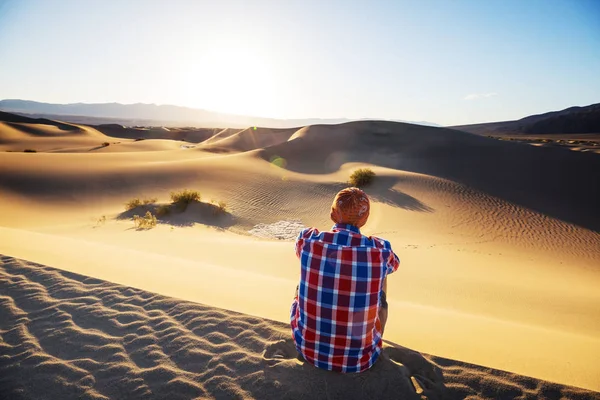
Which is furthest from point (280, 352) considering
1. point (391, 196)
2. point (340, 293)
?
point (391, 196)

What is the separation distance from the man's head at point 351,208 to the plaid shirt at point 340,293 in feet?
0.17

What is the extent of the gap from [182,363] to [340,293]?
156cm

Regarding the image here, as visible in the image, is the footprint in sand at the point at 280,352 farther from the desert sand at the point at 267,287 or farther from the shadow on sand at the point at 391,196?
the shadow on sand at the point at 391,196

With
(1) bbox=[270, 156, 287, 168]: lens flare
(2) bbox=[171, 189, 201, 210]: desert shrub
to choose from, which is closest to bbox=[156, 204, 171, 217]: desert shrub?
Answer: (2) bbox=[171, 189, 201, 210]: desert shrub

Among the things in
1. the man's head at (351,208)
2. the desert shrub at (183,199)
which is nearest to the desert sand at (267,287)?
the desert shrub at (183,199)

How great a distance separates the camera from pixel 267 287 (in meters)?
4.40

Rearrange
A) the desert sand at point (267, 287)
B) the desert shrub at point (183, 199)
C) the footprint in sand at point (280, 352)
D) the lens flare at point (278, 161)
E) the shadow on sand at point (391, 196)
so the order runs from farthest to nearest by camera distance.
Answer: the lens flare at point (278, 161) → the shadow on sand at point (391, 196) → the desert shrub at point (183, 199) → the footprint in sand at point (280, 352) → the desert sand at point (267, 287)

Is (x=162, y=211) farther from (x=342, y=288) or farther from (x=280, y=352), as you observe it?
(x=342, y=288)

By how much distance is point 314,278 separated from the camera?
207cm

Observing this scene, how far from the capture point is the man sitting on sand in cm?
199

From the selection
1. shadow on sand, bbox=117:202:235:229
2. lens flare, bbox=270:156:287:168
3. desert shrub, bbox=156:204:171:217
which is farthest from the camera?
lens flare, bbox=270:156:287:168

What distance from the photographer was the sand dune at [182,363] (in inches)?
90.2

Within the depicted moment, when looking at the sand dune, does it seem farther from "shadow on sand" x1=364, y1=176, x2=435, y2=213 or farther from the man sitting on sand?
"shadow on sand" x1=364, y1=176, x2=435, y2=213

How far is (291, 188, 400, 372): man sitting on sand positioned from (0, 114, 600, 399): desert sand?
0.99 feet
